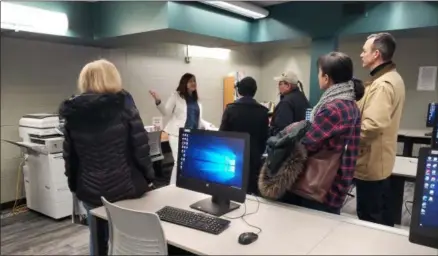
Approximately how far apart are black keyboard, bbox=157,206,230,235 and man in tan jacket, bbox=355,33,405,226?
1003 millimetres

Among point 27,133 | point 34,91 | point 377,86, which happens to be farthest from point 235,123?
point 34,91

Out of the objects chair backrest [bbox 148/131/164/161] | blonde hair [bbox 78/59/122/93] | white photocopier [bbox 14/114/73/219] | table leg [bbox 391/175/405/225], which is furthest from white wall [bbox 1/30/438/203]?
table leg [bbox 391/175/405/225]

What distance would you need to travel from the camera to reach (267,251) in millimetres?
1246

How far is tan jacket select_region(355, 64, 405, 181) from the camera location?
1.91 m

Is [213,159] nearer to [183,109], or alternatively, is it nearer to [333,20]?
[183,109]

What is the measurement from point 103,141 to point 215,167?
601 millimetres

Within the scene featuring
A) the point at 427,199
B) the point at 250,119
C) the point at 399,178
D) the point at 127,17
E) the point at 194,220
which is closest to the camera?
the point at 427,199

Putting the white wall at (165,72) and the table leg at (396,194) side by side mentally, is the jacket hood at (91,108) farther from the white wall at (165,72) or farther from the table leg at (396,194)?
the white wall at (165,72)

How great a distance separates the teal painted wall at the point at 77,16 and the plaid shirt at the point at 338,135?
119 inches

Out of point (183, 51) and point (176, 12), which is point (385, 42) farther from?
point (183, 51)

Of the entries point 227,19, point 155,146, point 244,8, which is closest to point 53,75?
point 155,146

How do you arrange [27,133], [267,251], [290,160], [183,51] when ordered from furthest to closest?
[183,51]
[27,133]
[290,160]
[267,251]

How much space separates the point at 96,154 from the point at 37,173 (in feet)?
6.87

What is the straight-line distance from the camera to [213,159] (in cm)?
167
